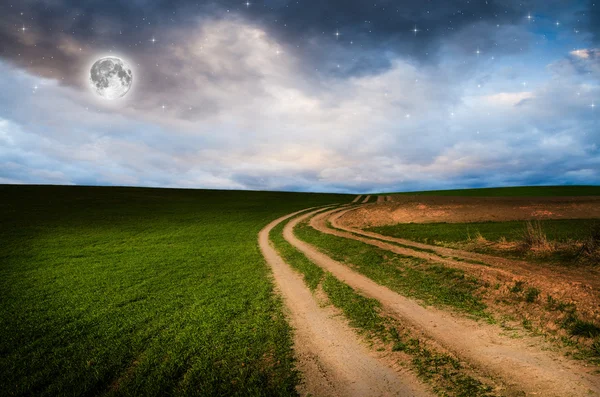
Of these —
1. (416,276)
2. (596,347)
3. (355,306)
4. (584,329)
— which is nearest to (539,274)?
(416,276)

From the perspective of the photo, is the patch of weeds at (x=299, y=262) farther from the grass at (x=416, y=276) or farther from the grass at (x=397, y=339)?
the grass at (x=416, y=276)

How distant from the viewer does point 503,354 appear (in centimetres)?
827

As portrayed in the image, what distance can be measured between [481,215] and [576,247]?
20.8 m

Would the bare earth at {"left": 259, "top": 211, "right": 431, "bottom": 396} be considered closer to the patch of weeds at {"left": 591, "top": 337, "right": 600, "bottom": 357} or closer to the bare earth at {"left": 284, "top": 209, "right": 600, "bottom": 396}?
the bare earth at {"left": 284, "top": 209, "right": 600, "bottom": 396}

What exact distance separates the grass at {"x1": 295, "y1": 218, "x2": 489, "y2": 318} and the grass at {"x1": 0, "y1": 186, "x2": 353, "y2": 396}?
6.26 m

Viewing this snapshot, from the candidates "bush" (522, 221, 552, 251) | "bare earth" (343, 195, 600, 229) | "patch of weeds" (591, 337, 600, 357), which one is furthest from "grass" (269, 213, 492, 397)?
"bare earth" (343, 195, 600, 229)

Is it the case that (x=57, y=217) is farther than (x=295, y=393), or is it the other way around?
(x=57, y=217)

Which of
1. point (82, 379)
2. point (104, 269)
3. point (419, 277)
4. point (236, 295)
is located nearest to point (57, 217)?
point (104, 269)

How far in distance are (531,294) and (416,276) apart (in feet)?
16.8

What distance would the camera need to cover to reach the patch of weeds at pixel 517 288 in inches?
487

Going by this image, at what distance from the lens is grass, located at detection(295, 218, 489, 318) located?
1248 centimetres

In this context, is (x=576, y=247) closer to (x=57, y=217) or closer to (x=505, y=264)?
(x=505, y=264)

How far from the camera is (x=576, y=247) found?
695 inches

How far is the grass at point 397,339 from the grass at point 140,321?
2.74 meters
